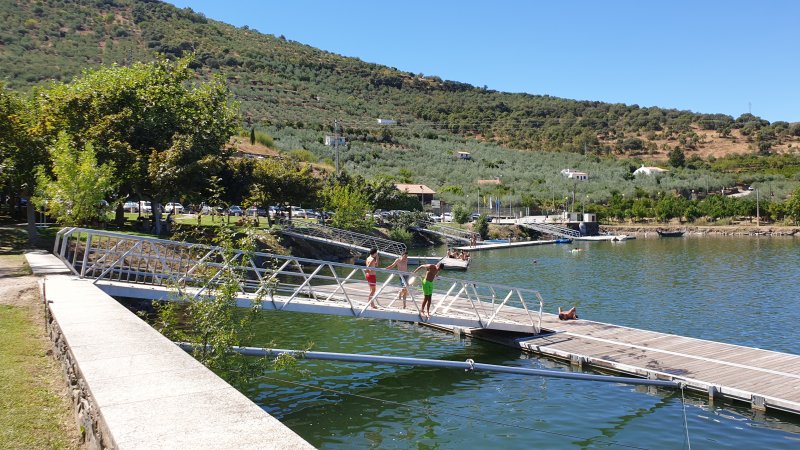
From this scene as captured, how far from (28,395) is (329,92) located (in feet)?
486

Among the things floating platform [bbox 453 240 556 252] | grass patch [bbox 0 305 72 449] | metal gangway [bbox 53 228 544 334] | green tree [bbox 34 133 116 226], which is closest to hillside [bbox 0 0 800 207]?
floating platform [bbox 453 240 556 252]

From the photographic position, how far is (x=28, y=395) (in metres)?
8.67

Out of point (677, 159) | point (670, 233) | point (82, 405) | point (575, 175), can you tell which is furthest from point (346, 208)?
point (677, 159)

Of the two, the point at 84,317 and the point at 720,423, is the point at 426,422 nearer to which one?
the point at 720,423

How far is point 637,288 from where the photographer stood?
117ft

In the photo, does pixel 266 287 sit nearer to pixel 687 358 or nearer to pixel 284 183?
pixel 687 358

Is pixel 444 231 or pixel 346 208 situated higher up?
pixel 346 208

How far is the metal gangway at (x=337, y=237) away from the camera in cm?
4812

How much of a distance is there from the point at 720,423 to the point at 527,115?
173 meters

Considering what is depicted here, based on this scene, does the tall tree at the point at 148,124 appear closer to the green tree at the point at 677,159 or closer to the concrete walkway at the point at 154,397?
the concrete walkway at the point at 154,397

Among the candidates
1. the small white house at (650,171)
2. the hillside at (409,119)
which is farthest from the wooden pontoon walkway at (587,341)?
the small white house at (650,171)

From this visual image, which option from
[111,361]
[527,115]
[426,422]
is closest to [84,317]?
[111,361]

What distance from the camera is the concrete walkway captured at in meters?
5.62

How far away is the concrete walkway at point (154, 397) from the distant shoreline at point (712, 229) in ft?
305
